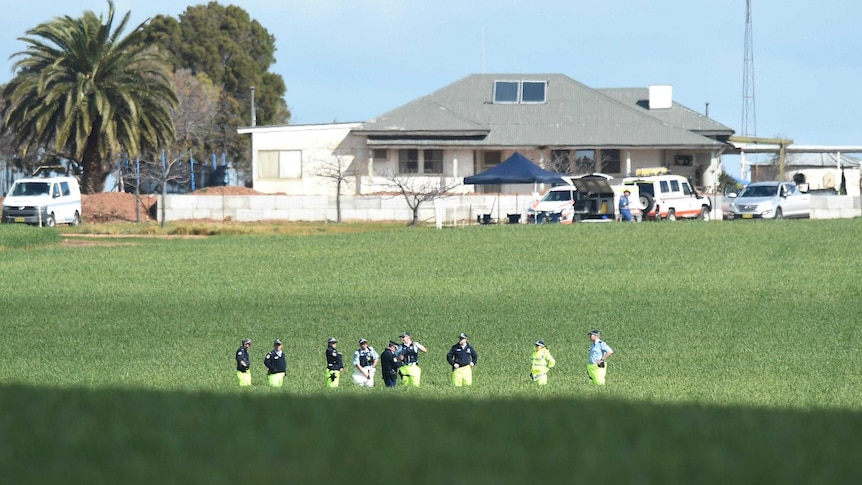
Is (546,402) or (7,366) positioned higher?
(546,402)

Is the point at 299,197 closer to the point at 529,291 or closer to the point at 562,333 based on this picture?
the point at 529,291

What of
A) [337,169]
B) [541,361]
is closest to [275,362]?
[541,361]

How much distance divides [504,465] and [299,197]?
171ft

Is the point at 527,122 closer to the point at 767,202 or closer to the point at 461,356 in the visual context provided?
the point at 767,202

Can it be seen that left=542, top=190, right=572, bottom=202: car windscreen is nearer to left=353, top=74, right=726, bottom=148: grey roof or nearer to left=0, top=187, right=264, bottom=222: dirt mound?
left=353, top=74, right=726, bottom=148: grey roof

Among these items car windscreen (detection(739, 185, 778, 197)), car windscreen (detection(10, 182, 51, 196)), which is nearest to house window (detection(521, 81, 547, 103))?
car windscreen (detection(739, 185, 778, 197))

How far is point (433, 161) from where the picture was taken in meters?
66.2

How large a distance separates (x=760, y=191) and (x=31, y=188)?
31.4m

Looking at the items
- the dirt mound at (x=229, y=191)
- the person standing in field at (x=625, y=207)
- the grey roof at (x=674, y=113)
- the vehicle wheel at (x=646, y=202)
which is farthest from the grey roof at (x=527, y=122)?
the person standing in field at (x=625, y=207)

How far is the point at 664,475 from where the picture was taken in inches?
267

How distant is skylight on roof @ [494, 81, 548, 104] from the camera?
69.2 m

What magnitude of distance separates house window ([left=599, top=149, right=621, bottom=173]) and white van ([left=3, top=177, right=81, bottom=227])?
93.3 feet

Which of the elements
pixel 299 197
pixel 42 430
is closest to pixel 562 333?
pixel 42 430

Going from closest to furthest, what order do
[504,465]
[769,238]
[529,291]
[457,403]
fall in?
1. [504,465]
2. [457,403]
3. [529,291]
4. [769,238]
